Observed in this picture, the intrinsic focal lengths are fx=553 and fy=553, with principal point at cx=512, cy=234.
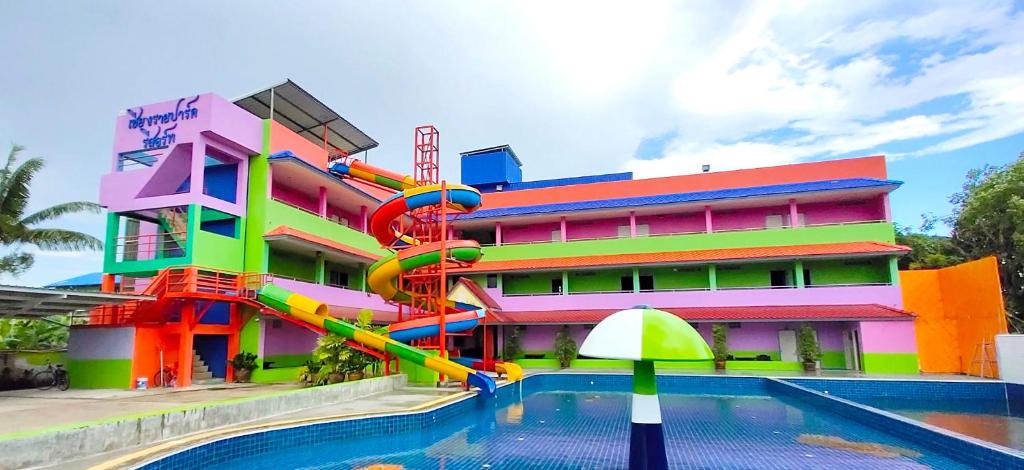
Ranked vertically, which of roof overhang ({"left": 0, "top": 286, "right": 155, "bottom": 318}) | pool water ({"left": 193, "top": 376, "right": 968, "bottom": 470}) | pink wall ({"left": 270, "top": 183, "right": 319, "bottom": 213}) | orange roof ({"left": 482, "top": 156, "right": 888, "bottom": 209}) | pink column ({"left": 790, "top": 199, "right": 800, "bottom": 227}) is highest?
orange roof ({"left": 482, "top": 156, "right": 888, "bottom": 209})

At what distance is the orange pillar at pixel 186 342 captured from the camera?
1581 centimetres

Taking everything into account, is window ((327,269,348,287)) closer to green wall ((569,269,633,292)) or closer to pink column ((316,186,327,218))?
pink column ((316,186,327,218))

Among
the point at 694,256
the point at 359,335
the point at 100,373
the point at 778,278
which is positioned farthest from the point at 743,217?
the point at 100,373

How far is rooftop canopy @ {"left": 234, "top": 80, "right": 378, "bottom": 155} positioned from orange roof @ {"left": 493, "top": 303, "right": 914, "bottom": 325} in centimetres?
1087

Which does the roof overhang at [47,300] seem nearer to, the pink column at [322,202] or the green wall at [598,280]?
the pink column at [322,202]

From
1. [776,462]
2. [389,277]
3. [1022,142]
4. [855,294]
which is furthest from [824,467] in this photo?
[1022,142]

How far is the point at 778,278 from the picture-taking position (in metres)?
24.1

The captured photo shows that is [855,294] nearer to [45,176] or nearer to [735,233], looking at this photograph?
[735,233]

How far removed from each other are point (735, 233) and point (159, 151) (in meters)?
22.5

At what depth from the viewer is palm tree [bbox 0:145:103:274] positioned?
1970 centimetres

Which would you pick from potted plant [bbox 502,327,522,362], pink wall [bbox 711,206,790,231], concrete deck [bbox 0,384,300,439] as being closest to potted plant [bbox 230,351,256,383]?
concrete deck [bbox 0,384,300,439]

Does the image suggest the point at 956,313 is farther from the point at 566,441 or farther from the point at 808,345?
the point at 566,441

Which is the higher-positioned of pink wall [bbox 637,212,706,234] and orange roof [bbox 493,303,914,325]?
pink wall [bbox 637,212,706,234]

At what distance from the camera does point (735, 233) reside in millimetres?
24188
